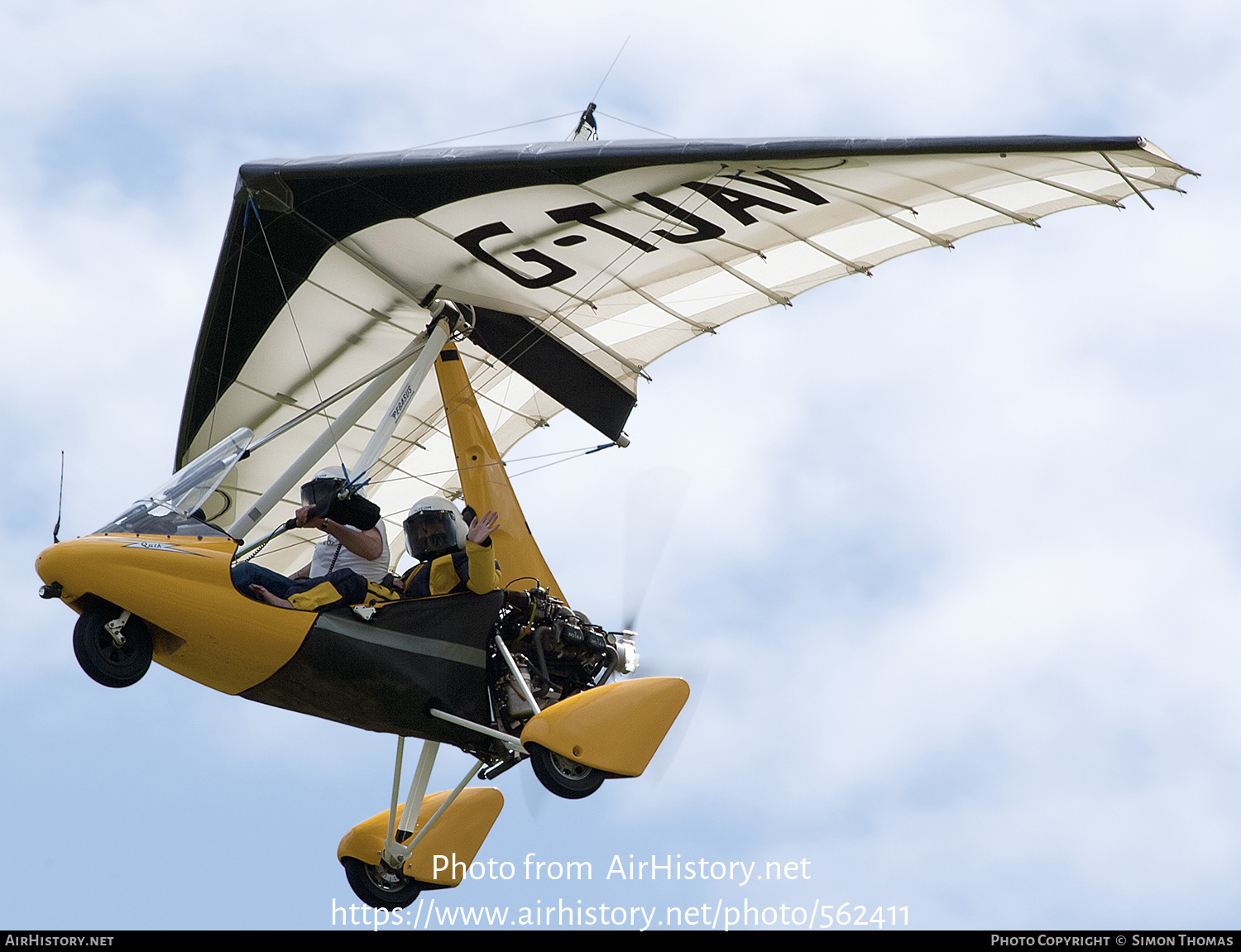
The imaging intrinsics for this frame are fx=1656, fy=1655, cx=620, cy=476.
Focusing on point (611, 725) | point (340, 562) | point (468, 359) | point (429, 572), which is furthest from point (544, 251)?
point (611, 725)

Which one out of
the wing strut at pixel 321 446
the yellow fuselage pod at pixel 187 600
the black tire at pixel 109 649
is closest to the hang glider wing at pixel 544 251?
the wing strut at pixel 321 446

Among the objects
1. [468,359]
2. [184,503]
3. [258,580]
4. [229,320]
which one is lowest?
[258,580]

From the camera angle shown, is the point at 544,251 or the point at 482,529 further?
the point at 544,251

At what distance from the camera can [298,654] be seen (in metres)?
13.0

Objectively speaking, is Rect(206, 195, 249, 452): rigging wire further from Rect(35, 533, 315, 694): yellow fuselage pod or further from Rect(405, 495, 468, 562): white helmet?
Rect(35, 533, 315, 694): yellow fuselage pod

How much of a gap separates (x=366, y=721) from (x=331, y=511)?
1828 millimetres

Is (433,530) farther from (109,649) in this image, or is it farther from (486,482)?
(109,649)

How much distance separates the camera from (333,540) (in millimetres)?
13922

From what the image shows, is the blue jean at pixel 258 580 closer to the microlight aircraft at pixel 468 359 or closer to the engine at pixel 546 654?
the microlight aircraft at pixel 468 359

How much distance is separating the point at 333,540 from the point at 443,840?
3.65 meters

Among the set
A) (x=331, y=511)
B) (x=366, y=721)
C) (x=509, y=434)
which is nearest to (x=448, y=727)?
(x=366, y=721)

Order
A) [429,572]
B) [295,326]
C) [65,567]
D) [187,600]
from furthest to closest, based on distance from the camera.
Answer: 1. [295,326]
2. [429,572]
3. [187,600]
4. [65,567]

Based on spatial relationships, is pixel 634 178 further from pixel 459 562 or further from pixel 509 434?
pixel 509 434

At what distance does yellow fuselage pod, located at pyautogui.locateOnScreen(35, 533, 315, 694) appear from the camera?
12.0 metres
